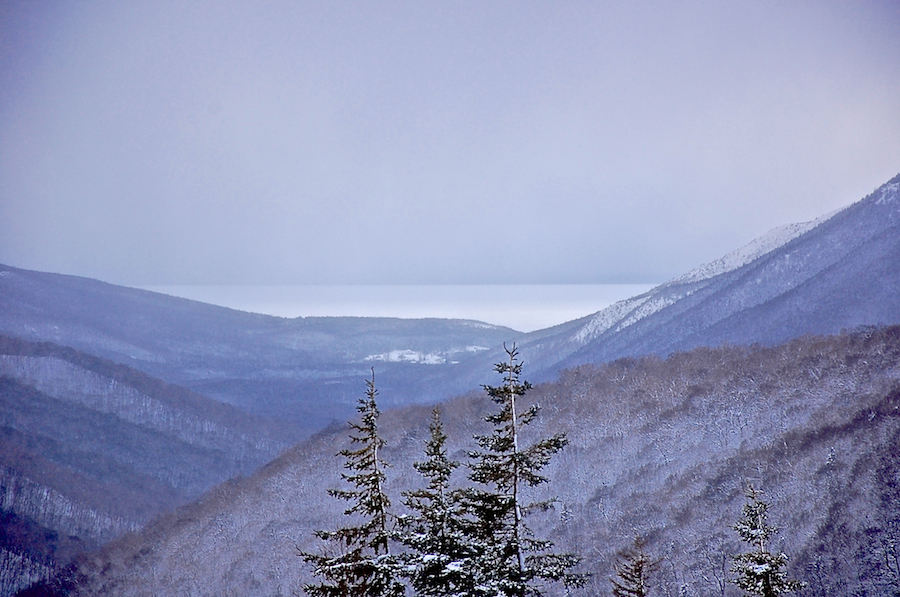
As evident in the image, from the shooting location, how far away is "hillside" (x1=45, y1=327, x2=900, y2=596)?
59.8m

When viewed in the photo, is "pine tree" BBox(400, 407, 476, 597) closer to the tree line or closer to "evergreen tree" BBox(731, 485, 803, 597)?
the tree line

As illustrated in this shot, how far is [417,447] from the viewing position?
443 ft

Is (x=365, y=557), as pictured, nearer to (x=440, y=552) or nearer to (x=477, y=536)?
(x=440, y=552)

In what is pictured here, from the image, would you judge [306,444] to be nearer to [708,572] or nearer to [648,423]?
[648,423]

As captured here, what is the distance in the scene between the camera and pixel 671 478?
8969cm

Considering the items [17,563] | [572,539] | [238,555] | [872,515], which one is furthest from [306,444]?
[872,515]

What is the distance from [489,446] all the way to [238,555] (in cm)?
10796

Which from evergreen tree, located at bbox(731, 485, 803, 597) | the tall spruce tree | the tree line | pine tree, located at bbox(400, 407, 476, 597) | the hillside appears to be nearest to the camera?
pine tree, located at bbox(400, 407, 476, 597)

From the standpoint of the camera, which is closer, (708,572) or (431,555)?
(431,555)

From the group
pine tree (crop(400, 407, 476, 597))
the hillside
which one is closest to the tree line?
pine tree (crop(400, 407, 476, 597))

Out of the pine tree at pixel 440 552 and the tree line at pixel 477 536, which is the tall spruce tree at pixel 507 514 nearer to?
the tree line at pixel 477 536

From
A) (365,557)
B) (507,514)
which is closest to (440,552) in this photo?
(507,514)

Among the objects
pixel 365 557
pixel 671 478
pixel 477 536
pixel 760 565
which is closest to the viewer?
pixel 477 536

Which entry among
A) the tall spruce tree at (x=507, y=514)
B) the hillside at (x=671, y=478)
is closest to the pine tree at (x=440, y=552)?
the tall spruce tree at (x=507, y=514)
